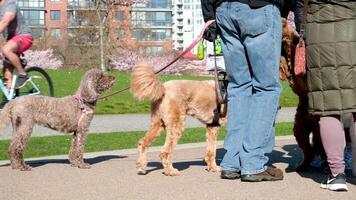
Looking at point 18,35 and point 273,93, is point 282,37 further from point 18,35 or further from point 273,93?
point 18,35

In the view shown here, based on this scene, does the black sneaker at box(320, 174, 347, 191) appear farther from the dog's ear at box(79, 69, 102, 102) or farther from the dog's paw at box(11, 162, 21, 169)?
the dog's paw at box(11, 162, 21, 169)

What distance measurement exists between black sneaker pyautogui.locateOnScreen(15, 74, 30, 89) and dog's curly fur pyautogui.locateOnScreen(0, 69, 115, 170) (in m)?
3.72

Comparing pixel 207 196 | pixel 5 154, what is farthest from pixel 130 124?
pixel 207 196

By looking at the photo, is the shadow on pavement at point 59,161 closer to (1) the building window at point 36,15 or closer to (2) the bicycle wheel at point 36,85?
(2) the bicycle wheel at point 36,85

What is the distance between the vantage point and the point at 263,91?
5.82 m

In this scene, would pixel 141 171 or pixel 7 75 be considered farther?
pixel 7 75

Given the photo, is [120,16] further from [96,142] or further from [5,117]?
[5,117]

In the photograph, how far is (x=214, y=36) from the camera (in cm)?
614

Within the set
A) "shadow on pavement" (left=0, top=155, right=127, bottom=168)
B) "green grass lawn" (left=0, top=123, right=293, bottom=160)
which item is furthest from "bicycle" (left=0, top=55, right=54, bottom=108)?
"shadow on pavement" (left=0, top=155, right=127, bottom=168)

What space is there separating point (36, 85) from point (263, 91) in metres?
6.11

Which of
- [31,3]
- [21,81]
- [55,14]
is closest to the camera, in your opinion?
[21,81]

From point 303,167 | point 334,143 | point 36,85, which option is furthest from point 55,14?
point 334,143

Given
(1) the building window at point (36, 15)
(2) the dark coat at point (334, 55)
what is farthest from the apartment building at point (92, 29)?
(2) the dark coat at point (334, 55)

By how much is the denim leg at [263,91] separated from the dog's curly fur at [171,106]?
2.90ft
